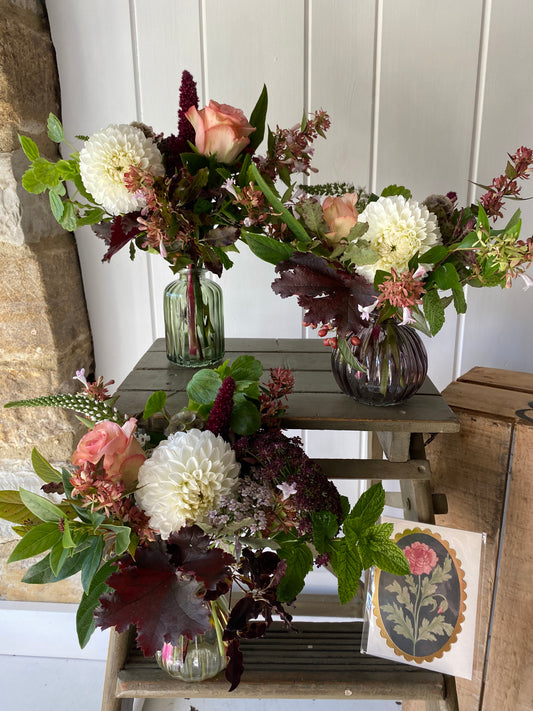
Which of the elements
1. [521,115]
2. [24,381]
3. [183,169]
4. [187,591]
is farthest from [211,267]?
[521,115]

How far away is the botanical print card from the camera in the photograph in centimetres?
88

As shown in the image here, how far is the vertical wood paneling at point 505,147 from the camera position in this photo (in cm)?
110

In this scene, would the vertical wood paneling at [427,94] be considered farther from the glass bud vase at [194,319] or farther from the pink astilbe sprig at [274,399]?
the pink astilbe sprig at [274,399]

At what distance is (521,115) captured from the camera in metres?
1.13

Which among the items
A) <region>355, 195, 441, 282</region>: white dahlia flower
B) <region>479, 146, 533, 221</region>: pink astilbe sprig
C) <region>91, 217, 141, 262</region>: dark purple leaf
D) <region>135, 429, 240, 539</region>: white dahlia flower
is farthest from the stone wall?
<region>479, 146, 533, 221</region>: pink astilbe sprig

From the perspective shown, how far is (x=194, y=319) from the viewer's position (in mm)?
952

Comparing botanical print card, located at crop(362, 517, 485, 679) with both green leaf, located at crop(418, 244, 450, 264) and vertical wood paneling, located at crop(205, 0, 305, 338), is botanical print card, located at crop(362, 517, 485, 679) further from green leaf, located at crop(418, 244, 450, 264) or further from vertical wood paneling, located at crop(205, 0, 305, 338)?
vertical wood paneling, located at crop(205, 0, 305, 338)

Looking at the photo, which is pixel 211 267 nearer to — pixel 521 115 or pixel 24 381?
pixel 24 381

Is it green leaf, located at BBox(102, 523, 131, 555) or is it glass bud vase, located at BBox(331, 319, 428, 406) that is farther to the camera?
glass bud vase, located at BBox(331, 319, 428, 406)

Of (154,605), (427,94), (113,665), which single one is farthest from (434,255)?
(113,665)

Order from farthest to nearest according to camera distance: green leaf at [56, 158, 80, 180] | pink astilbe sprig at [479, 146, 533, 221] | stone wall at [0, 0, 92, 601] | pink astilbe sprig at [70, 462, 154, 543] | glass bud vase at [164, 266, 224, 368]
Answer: stone wall at [0, 0, 92, 601] → glass bud vase at [164, 266, 224, 368] → green leaf at [56, 158, 80, 180] → pink astilbe sprig at [479, 146, 533, 221] → pink astilbe sprig at [70, 462, 154, 543]

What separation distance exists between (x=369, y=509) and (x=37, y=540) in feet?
1.35

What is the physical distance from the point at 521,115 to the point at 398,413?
705 millimetres

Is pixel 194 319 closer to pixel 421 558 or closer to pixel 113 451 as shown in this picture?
pixel 113 451
